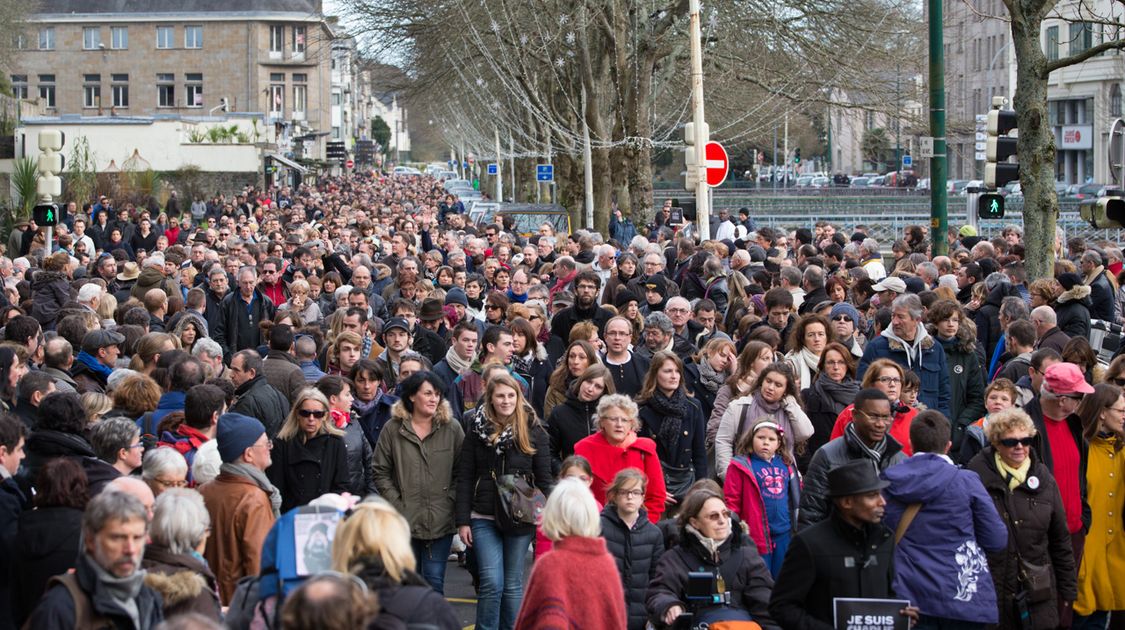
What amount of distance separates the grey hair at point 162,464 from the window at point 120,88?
91544mm

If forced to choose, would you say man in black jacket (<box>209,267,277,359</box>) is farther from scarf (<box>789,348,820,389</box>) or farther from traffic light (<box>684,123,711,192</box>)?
traffic light (<box>684,123,711,192</box>)

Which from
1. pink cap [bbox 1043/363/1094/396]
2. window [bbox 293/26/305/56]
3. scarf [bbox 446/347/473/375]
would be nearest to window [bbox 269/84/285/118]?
window [bbox 293/26/305/56]

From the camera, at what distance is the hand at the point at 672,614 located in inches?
266

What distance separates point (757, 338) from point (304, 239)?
44.6 ft

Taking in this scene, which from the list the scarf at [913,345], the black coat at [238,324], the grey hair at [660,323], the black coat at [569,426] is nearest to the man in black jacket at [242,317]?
the black coat at [238,324]

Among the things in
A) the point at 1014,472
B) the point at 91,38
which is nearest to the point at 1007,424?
the point at 1014,472

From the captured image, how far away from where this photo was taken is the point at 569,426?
29.3 feet

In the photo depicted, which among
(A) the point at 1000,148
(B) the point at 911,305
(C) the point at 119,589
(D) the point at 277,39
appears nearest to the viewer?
(C) the point at 119,589

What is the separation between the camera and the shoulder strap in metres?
6.79

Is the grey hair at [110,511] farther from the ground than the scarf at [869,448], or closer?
farther from the ground

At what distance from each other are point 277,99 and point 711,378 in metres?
91.5

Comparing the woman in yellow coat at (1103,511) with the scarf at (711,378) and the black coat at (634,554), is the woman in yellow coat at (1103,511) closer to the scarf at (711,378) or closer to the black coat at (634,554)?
the black coat at (634,554)

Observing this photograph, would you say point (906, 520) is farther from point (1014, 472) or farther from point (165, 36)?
point (165, 36)

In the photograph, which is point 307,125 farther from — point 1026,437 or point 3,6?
point 1026,437
